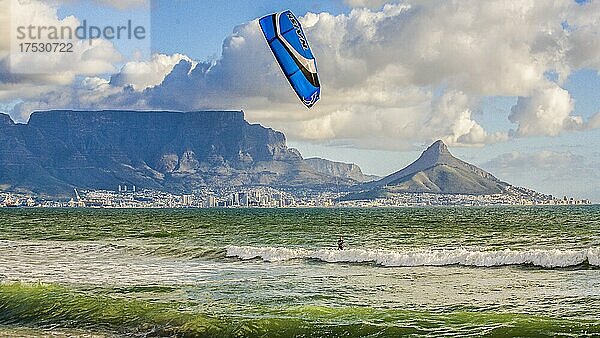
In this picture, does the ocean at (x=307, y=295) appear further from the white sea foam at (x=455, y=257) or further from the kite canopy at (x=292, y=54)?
the kite canopy at (x=292, y=54)

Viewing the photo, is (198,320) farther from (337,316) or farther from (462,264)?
(462,264)

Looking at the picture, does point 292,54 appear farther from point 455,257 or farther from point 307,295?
point 455,257

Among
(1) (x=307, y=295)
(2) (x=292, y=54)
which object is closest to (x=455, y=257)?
(1) (x=307, y=295)

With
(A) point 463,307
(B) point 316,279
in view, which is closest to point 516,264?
(B) point 316,279

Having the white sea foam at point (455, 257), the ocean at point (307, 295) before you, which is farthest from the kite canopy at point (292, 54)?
the white sea foam at point (455, 257)

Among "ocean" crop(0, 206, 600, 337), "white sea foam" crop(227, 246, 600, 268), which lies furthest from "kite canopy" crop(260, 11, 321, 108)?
"white sea foam" crop(227, 246, 600, 268)

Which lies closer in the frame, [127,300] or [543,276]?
[127,300]
